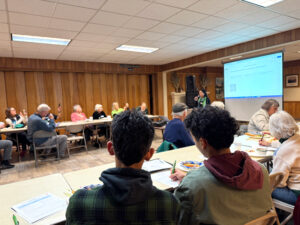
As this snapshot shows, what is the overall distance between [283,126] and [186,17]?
8.58ft

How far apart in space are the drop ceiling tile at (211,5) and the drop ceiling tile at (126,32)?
1354 millimetres

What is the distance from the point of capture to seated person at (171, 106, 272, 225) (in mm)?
909

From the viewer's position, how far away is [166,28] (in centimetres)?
397

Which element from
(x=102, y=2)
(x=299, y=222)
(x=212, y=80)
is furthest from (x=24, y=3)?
(x=212, y=80)

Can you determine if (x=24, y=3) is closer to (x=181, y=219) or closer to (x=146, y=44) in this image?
(x=146, y=44)

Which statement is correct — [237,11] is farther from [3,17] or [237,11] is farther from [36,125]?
[36,125]

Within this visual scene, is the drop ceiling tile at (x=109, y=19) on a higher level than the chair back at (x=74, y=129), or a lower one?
higher

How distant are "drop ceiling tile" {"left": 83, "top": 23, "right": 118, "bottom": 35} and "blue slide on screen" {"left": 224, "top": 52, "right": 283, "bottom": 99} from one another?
112 inches

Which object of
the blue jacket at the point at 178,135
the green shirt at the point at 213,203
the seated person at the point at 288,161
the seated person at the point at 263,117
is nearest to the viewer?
the green shirt at the point at 213,203

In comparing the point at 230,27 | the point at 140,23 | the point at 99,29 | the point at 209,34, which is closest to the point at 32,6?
the point at 99,29

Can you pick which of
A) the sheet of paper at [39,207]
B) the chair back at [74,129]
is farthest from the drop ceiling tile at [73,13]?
the chair back at [74,129]

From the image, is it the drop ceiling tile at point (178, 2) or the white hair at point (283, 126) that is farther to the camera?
the drop ceiling tile at point (178, 2)

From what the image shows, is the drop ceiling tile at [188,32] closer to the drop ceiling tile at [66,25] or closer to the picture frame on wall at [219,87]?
the drop ceiling tile at [66,25]

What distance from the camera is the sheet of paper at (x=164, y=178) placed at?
52.5 inches
